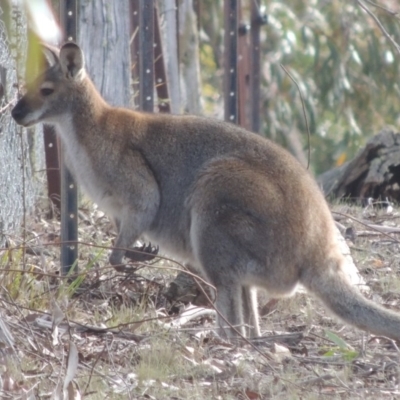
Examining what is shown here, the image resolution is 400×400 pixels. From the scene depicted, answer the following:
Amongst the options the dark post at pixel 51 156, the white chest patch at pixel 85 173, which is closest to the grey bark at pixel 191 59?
the dark post at pixel 51 156

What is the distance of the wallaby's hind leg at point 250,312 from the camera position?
525 centimetres

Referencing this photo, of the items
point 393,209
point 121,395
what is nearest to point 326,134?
point 393,209

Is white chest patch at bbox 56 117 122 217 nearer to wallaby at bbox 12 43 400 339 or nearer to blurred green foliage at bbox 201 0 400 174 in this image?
wallaby at bbox 12 43 400 339

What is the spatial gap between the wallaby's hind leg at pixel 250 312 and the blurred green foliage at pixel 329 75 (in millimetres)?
12129

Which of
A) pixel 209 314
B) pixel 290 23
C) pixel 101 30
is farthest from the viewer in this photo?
pixel 290 23

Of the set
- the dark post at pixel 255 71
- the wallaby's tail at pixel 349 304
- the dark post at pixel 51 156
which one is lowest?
the wallaby's tail at pixel 349 304

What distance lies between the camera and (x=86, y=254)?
658 cm

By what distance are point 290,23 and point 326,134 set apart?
87.1 inches

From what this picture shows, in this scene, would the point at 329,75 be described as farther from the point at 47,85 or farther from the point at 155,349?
the point at 155,349

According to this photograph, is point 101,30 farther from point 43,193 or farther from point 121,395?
point 121,395

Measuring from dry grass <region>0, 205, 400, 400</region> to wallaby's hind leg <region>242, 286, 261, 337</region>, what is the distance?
14cm

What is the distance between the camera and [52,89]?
18.9ft

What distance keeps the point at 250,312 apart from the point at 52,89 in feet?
5.66

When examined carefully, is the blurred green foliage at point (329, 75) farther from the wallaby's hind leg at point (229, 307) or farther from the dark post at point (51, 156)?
the wallaby's hind leg at point (229, 307)
